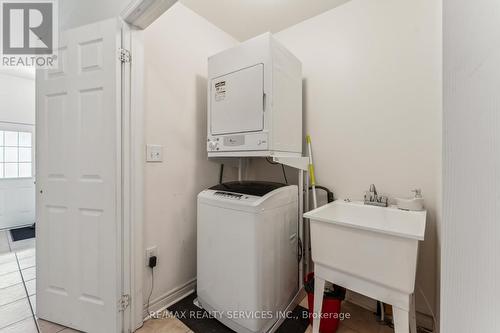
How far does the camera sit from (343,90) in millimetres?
1760

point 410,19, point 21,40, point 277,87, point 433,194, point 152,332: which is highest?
point 21,40

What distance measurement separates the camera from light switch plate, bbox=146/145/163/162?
4.97ft

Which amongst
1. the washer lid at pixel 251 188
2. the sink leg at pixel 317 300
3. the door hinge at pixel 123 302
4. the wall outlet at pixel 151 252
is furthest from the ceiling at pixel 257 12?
the door hinge at pixel 123 302

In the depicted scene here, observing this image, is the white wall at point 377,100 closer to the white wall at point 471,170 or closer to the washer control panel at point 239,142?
the washer control panel at point 239,142

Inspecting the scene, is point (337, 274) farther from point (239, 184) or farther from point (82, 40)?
point (82, 40)

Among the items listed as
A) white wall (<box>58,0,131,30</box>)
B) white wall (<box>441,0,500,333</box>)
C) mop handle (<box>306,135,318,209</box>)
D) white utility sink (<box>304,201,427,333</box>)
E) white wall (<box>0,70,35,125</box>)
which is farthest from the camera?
white wall (<box>0,70,35,125</box>)

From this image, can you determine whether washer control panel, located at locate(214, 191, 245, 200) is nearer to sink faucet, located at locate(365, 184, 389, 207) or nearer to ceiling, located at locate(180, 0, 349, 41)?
sink faucet, located at locate(365, 184, 389, 207)

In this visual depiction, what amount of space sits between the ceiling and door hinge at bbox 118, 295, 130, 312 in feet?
7.56

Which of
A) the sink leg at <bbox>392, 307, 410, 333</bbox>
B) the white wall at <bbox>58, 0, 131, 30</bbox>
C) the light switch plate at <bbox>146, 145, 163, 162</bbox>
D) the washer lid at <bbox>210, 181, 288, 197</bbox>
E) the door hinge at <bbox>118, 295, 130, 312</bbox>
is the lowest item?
the door hinge at <bbox>118, 295, 130, 312</bbox>

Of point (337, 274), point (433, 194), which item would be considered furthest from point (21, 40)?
point (433, 194)

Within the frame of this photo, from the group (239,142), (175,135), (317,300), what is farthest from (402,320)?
(175,135)

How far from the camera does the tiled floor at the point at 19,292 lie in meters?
1.40

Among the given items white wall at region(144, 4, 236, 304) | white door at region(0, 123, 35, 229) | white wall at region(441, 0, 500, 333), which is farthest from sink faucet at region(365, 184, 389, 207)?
white door at region(0, 123, 35, 229)

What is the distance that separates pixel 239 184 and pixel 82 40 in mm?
1451
